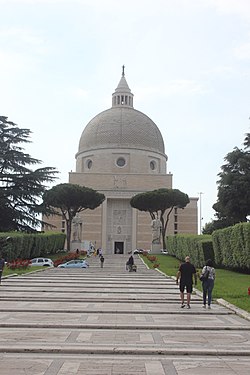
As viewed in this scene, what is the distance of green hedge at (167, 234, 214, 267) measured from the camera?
98.8ft

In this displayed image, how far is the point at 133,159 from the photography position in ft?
229

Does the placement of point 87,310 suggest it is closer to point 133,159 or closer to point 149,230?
point 149,230

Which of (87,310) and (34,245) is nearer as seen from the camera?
(87,310)

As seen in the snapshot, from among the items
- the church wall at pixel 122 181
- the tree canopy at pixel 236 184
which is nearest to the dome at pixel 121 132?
the church wall at pixel 122 181

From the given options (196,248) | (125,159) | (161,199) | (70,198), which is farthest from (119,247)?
(196,248)

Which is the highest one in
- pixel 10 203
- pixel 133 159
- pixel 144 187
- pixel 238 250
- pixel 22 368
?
pixel 133 159

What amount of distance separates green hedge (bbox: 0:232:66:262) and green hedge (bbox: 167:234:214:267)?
11109 millimetres

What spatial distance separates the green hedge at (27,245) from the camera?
29.6 meters

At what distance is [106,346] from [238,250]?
17.8 m

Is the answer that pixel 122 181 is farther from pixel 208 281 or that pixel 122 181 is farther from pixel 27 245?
pixel 208 281

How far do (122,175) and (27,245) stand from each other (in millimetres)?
35456

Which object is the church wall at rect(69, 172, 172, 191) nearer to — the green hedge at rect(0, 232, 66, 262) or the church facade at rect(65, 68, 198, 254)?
the church facade at rect(65, 68, 198, 254)

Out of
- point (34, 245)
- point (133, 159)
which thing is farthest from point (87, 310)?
point (133, 159)

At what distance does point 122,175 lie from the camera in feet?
225
